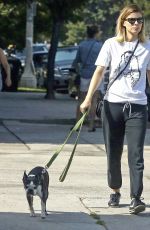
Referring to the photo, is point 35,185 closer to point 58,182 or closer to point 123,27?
point 123,27

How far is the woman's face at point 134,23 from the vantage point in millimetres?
7695

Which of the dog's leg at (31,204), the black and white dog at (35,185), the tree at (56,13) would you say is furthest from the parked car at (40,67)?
the black and white dog at (35,185)

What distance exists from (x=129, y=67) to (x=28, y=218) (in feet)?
5.49

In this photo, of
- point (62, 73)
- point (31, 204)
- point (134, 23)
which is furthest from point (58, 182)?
point (62, 73)

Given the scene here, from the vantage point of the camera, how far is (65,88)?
2934 centimetres

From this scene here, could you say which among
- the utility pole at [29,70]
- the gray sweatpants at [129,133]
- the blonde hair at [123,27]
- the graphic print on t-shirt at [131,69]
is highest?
the blonde hair at [123,27]

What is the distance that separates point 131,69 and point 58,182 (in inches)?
89.3

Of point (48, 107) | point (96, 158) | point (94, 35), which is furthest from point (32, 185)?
point (48, 107)

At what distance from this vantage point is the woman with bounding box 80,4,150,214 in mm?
7715

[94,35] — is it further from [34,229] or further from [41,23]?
[41,23]

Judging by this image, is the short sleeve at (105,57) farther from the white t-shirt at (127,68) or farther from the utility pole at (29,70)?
the utility pole at (29,70)

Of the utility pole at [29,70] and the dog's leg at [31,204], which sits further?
the utility pole at [29,70]

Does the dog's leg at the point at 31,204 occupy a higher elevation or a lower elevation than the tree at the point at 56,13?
lower

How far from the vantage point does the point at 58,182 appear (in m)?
9.50
